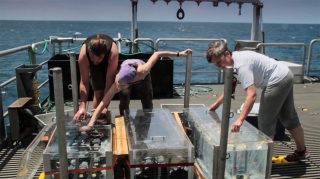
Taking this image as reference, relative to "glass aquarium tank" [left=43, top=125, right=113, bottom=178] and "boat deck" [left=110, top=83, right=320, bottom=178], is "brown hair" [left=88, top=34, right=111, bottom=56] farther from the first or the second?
"boat deck" [left=110, top=83, right=320, bottom=178]

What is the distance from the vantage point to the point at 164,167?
3025 mm

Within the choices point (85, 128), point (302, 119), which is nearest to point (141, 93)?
point (85, 128)

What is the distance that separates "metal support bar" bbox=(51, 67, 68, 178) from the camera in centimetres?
234

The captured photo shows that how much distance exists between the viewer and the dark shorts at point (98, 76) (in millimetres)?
3836

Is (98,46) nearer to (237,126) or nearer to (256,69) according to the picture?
(237,126)

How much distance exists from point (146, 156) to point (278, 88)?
5.08 ft

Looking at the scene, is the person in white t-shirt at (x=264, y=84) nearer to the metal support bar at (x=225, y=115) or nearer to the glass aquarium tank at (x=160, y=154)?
the glass aquarium tank at (x=160, y=154)

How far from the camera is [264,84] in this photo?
12.2ft

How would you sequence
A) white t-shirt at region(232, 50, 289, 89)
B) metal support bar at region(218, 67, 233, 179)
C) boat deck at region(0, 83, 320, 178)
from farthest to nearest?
boat deck at region(0, 83, 320, 178) < white t-shirt at region(232, 50, 289, 89) < metal support bar at region(218, 67, 233, 179)

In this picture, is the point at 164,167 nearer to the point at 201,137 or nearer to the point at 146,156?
the point at 146,156

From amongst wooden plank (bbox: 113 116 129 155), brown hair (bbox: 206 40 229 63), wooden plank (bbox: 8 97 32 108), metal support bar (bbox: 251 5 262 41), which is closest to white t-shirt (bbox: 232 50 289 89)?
brown hair (bbox: 206 40 229 63)

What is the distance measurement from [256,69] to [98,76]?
1580 millimetres

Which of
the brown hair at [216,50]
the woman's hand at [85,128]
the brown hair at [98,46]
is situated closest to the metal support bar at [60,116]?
the woman's hand at [85,128]

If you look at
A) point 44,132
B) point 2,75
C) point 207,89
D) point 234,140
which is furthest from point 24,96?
point 2,75
